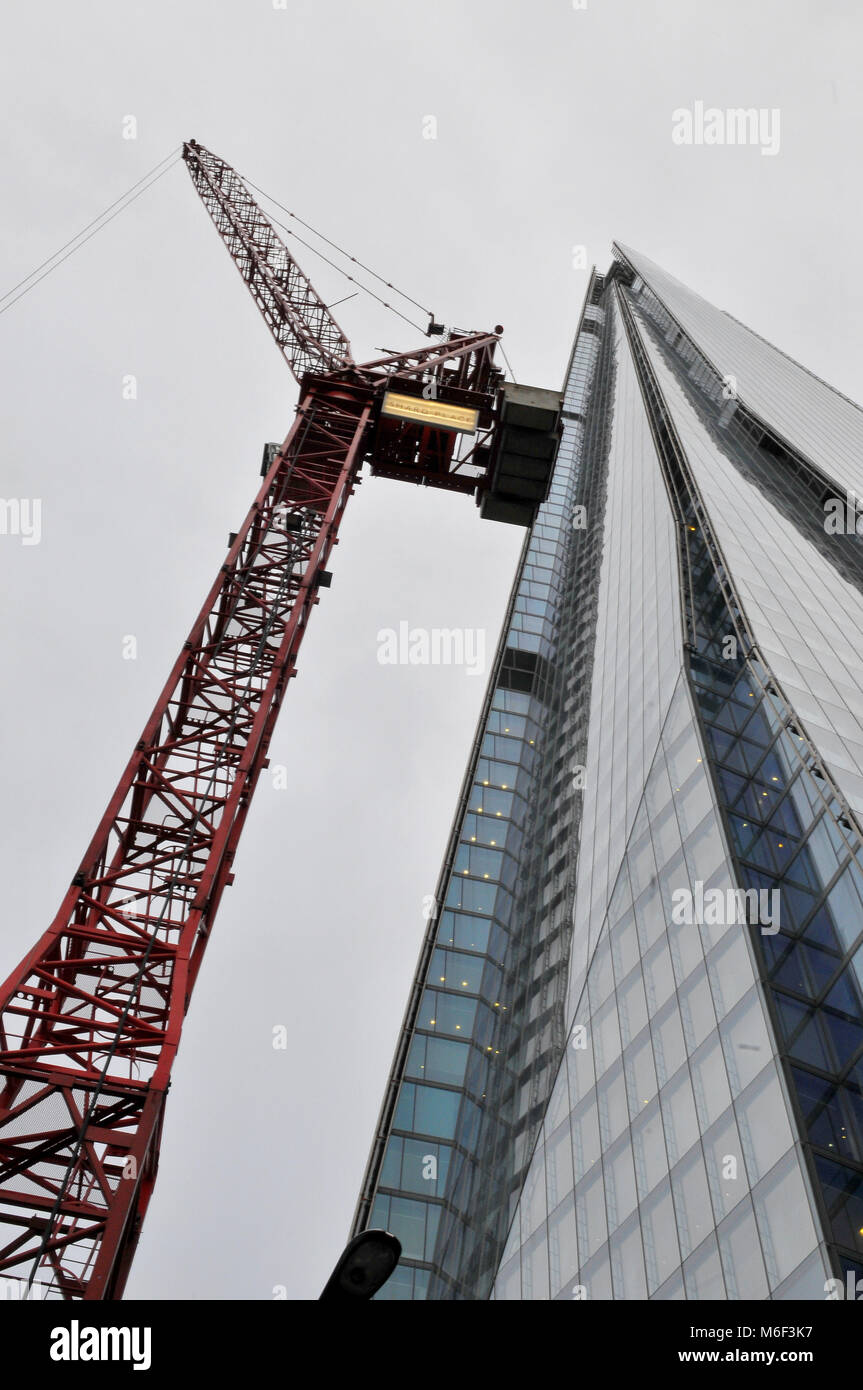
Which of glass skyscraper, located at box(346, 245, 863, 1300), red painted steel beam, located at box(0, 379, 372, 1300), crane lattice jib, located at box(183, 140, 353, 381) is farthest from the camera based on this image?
crane lattice jib, located at box(183, 140, 353, 381)

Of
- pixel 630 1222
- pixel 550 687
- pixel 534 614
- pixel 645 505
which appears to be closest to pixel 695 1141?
pixel 630 1222

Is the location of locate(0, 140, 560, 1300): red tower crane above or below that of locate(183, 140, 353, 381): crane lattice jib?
below

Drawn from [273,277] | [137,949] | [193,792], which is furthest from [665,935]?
[273,277]

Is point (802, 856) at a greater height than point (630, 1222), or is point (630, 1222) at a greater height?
point (802, 856)

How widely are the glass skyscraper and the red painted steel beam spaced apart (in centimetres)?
1172

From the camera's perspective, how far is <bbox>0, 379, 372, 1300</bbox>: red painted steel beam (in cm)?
1712

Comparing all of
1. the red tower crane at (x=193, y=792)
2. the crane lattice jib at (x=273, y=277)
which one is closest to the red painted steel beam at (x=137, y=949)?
the red tower crane at (x=193, y=792)

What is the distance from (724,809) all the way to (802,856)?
4.46m

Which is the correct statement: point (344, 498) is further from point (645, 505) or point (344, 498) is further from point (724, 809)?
point (645, 505)

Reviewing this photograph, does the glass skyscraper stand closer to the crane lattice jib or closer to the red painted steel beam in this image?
the red painted steel beam

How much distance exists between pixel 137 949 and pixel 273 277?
39640mm

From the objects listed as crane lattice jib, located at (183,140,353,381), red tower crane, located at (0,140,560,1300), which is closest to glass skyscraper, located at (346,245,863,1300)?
red tower crane, located at (0,140,560,1300)

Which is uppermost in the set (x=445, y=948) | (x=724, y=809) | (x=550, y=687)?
(x=550, y=687)
